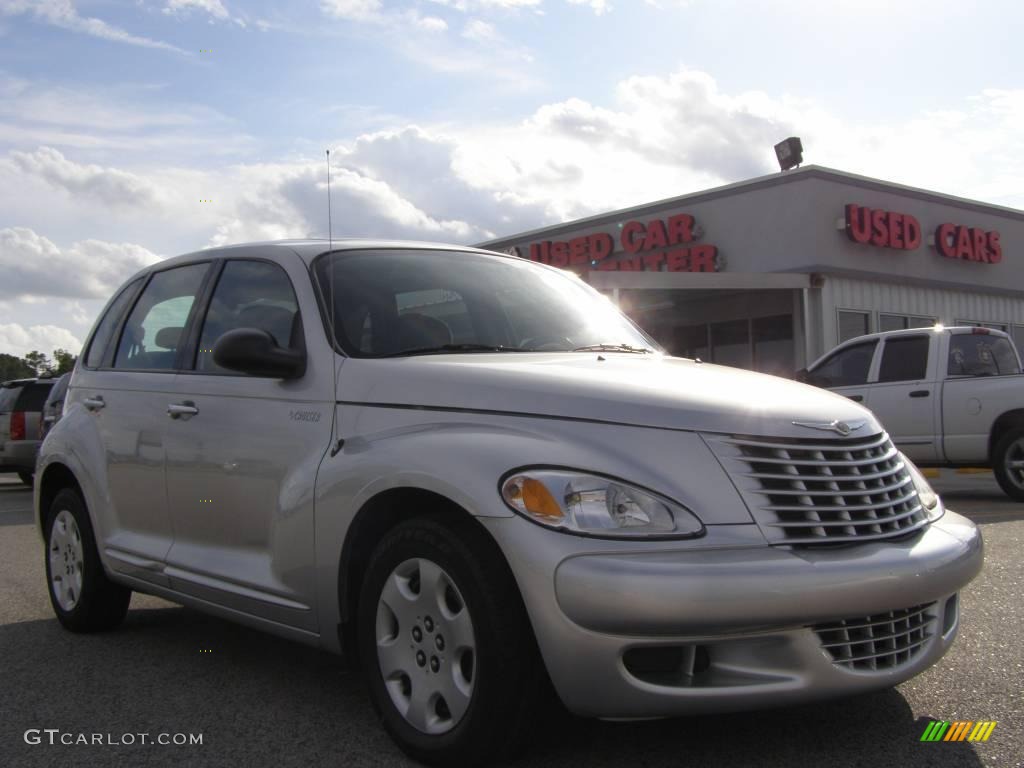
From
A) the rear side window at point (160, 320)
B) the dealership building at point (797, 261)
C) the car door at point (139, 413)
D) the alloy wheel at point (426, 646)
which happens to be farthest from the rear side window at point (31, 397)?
the alloy wheel at point (426, 646)

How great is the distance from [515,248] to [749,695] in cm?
2247

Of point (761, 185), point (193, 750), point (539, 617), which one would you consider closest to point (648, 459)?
point (539, 617)

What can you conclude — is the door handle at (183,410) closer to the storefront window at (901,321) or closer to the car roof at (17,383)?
the car roof at (17,383)

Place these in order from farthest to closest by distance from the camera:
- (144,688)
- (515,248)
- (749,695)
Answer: (515,248) < (144,688) < (749,695)

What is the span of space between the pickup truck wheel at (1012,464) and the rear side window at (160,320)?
820 cm

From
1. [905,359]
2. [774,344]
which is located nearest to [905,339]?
[905,359]

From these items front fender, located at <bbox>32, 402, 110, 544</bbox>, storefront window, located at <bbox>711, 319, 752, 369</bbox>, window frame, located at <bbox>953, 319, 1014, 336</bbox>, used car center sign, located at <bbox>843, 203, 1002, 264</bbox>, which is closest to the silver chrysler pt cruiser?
front fender, located at <bbox>32, 402, 110, 544</bbox>

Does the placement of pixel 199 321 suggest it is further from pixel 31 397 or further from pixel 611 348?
pixel 31 397

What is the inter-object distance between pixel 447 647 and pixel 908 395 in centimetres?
900

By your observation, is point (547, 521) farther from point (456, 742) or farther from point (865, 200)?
point (865, 200)

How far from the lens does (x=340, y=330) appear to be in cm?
395

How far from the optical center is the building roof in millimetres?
19750

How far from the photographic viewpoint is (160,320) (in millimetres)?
5074

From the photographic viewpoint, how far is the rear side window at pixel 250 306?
4184 mm
